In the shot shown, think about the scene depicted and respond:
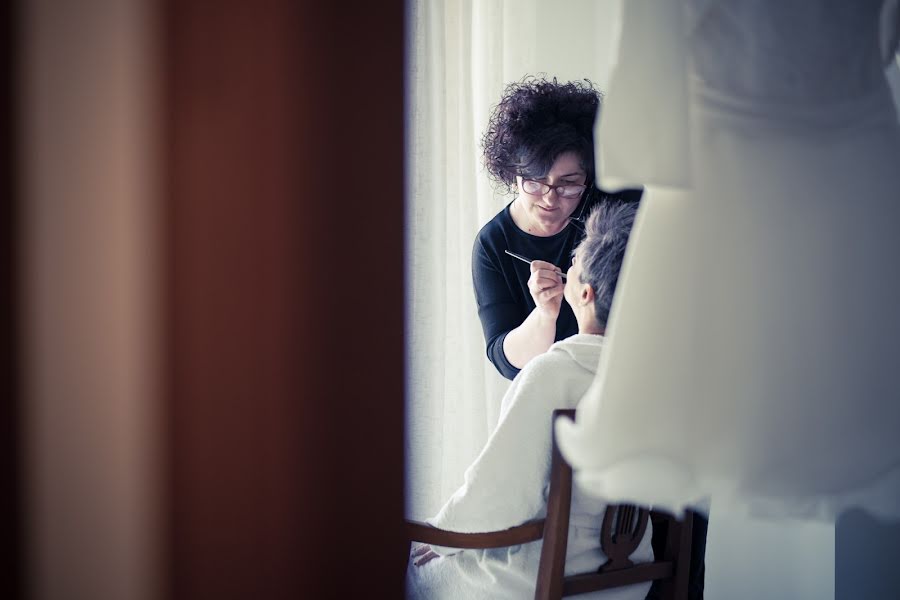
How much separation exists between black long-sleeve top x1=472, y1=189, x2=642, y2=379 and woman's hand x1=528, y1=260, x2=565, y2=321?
0.10 metres

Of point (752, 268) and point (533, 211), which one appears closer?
point (752, 268)

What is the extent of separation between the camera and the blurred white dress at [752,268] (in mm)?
741

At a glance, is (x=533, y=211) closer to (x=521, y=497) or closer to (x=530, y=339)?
(x=530, y=339)

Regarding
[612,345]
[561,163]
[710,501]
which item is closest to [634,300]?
[612,345]

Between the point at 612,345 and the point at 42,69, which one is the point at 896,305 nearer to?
the point at 612,345

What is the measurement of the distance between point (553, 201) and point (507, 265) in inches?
7.3

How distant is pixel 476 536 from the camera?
112cm

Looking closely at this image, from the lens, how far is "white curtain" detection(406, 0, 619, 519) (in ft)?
5.26

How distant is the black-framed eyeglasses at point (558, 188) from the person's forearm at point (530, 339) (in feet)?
0.90

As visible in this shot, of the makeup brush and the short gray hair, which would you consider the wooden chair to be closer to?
the short gray hair

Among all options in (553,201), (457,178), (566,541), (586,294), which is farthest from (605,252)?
(457,178)

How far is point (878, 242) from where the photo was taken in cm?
80

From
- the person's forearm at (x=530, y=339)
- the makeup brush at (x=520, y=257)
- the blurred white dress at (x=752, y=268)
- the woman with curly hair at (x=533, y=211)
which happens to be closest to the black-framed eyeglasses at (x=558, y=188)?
the woman with curly hair at (x=533, y=211)

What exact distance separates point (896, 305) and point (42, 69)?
100cm
